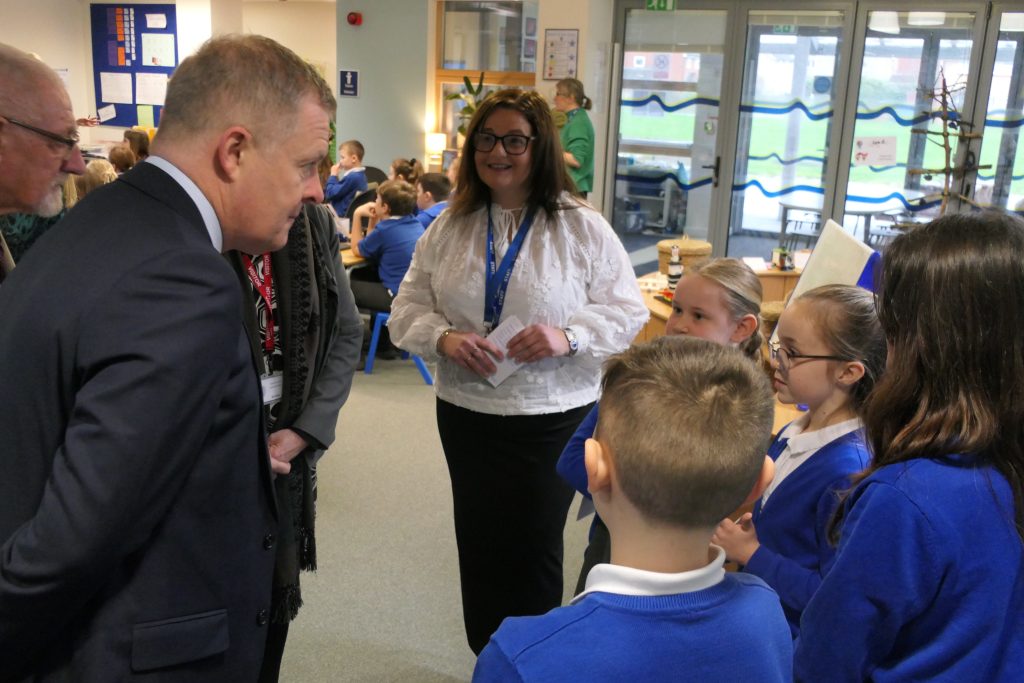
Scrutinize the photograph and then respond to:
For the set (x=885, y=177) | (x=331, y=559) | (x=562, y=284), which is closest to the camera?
(x=562, y=284)

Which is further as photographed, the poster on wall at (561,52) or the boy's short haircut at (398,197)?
the poster on wall at (561,52)

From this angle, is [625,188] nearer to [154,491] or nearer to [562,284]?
[562,284]

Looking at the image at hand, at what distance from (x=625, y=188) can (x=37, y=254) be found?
729 centimetres

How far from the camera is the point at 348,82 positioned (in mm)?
8914

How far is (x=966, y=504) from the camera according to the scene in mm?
990

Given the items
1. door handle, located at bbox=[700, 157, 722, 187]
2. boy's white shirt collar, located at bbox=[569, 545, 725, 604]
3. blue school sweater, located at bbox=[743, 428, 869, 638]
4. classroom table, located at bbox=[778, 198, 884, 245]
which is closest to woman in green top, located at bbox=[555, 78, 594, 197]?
door handle, located at bbox=[700, 157, 722, 187]

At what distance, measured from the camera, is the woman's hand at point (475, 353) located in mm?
2100

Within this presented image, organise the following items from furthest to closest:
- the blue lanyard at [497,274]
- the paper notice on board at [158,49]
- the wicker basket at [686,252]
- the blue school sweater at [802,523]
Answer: the paper notice on board at [158,49] < the wicker basket at [686,252] < the blue lanyard at [497,274] < the blue school sweater at [802,523]

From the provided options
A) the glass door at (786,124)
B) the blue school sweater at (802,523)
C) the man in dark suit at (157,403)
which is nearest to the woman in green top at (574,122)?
the glass door at (786,124)

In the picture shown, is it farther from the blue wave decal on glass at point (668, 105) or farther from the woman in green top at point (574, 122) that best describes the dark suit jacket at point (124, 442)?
the blue wave decal on glass at point (668, 105)

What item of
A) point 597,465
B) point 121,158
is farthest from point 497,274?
point 121,158

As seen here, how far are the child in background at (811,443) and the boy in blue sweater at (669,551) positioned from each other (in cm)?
43

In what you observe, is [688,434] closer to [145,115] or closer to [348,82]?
[348,82]

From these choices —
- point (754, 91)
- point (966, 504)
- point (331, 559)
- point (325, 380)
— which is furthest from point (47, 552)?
point (754, 91)
